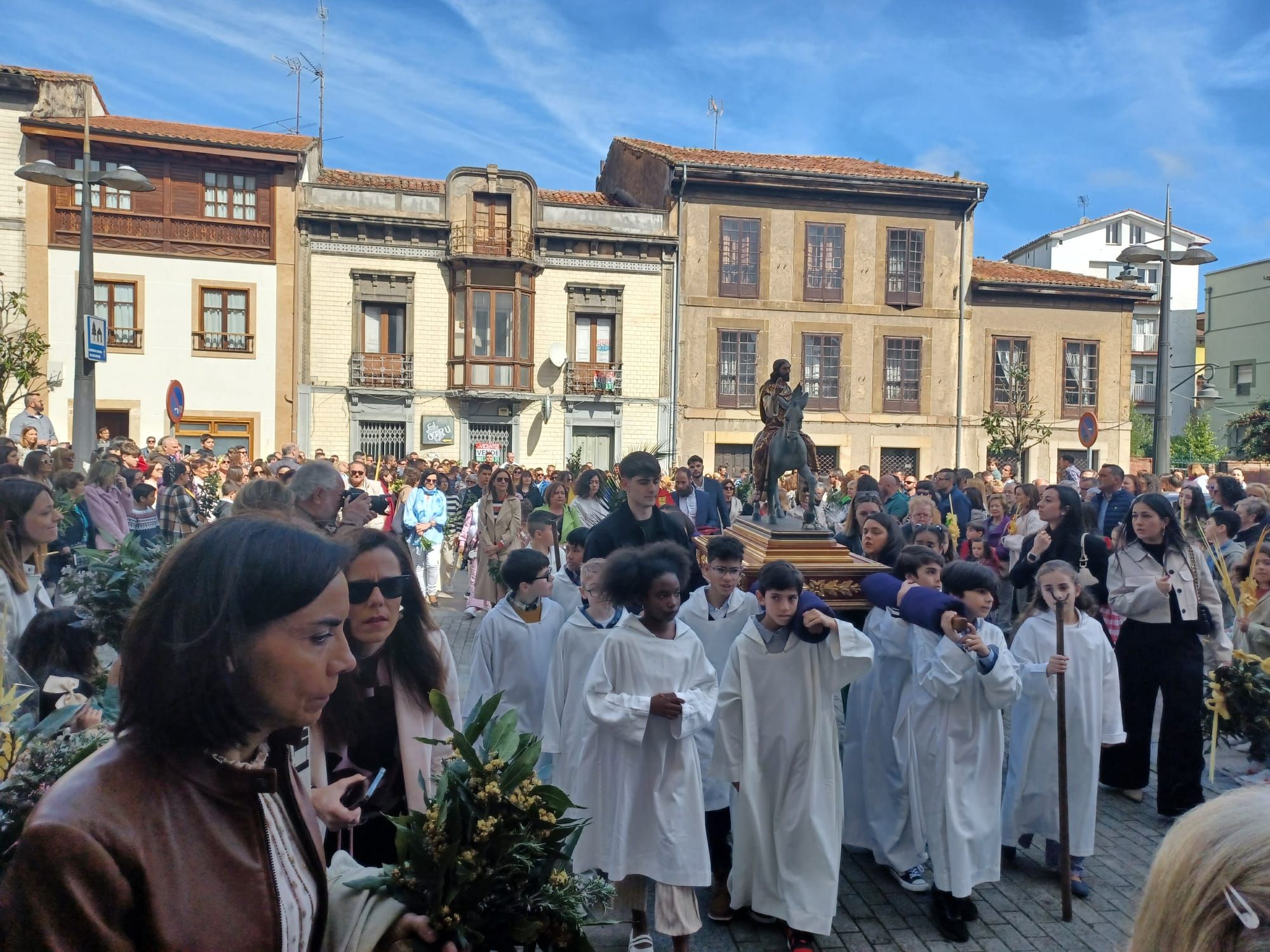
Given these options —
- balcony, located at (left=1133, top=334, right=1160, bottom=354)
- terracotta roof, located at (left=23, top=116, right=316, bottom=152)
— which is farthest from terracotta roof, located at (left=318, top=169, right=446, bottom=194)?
balcony, located at (left=1133, top=334, right=1160, bottom=354)

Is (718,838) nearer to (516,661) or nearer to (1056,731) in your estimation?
(516,661)

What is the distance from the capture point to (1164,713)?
6.22 metres

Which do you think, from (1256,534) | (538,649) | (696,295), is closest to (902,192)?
(696,295)

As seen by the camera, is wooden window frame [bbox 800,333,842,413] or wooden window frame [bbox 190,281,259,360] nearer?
wooden window frame [bbox 190,281,259,360]

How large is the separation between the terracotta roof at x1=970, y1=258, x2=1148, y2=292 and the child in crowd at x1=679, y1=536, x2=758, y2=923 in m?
25.6

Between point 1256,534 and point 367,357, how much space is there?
2194 cm

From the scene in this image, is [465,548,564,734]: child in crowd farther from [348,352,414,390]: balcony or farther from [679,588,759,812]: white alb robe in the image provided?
[348,352,414,390]: balcony

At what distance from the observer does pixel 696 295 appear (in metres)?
27.1

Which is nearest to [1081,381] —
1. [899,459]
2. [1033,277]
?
[1033,277]

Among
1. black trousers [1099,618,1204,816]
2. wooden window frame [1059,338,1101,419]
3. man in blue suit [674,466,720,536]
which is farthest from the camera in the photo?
wooden window frame [1059,338,1101,419]

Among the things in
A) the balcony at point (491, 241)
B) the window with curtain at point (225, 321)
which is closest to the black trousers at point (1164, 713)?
the balcony at point (491, 241)

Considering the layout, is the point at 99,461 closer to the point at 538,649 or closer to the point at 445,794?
the point at 538,649

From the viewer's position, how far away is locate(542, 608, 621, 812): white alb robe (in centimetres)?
496

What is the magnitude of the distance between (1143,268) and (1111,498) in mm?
40526
